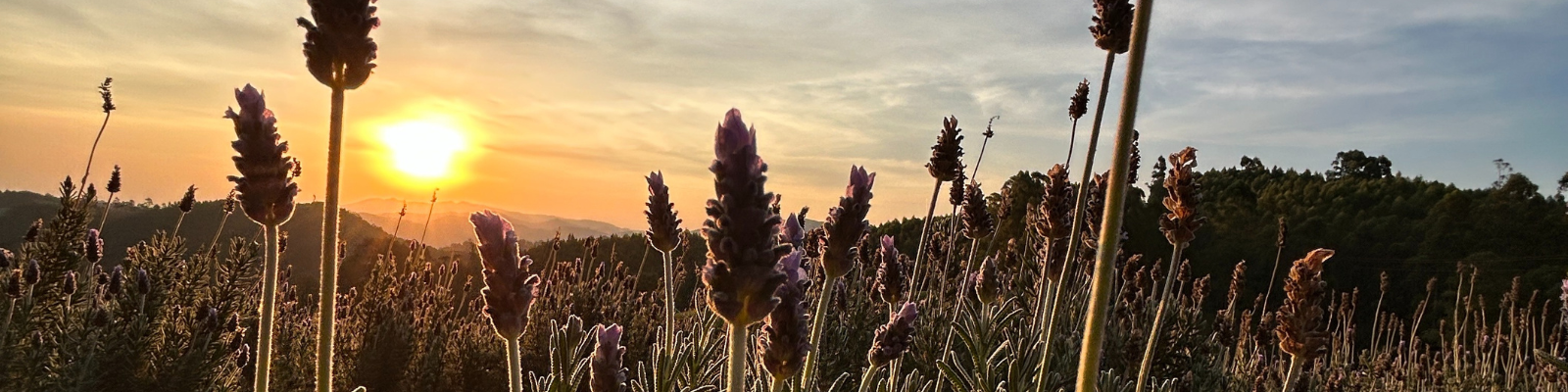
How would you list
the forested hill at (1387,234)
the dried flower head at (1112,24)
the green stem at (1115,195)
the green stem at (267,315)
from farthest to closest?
the forested hill at (1387,234) < the dried flower head at (1112,24) < the green stem at (267,315) < the green stem at (1115,195)

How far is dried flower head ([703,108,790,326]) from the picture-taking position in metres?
0.99

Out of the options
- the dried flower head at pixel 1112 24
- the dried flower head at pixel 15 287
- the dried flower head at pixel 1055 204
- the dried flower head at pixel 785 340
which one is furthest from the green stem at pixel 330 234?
the dried flower head at pixel 15 287

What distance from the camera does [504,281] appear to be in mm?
1190

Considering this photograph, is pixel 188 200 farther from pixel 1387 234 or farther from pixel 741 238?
pixel 1387 234

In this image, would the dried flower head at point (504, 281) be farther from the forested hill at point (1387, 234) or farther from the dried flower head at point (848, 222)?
the forested hill at point (1387, 234)

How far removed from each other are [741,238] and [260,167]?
0.59 m

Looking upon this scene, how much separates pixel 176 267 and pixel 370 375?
3.81ft

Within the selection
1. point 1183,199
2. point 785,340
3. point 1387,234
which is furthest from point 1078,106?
point 1387,234

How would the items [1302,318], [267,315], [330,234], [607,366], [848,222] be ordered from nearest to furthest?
[330,234] → [267,315] → [607,366] → [848,222] → [1302,318]

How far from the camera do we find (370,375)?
210 inches

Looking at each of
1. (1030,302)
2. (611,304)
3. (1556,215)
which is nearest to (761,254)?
(1030,302)

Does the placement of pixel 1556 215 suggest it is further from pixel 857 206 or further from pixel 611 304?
pixel 857 206

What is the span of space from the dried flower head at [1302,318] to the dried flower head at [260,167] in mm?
1654

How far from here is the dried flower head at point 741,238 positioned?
0.99 metres
